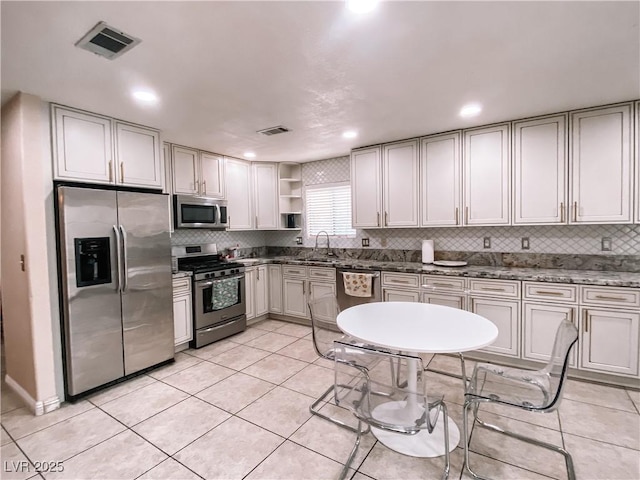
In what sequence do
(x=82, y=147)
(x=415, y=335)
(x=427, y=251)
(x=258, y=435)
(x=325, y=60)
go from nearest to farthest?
(x=415, y=335), (x=325, y=60), (x=258, y=435), (x=82, y=147), (x=427, y=251)

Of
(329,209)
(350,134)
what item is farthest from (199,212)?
(350,134)

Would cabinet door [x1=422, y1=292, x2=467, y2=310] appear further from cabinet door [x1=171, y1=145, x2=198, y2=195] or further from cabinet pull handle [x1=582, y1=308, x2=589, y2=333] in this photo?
cabinet door [x1=171, y1=145, x2=198, y2=195]

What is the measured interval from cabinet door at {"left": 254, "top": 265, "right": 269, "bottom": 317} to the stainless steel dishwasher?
1.25m

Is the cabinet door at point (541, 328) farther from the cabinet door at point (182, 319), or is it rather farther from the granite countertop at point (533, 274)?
the cabinet door at point (182, 319)

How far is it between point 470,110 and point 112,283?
148 inches

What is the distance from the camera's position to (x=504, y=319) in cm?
302

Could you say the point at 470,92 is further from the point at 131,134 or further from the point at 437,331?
the point at 131,134

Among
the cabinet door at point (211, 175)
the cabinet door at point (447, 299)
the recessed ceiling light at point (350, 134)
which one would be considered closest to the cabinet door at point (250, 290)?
the cabinet door at point (211, 175)

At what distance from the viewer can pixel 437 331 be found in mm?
1821

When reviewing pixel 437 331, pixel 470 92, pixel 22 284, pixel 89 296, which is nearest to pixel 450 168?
pixel 470 92

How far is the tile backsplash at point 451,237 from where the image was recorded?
3053mm

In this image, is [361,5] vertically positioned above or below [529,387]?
above

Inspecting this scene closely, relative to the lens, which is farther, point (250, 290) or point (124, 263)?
point (250, 290)

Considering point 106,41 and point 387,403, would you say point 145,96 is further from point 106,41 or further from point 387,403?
point 387,403
